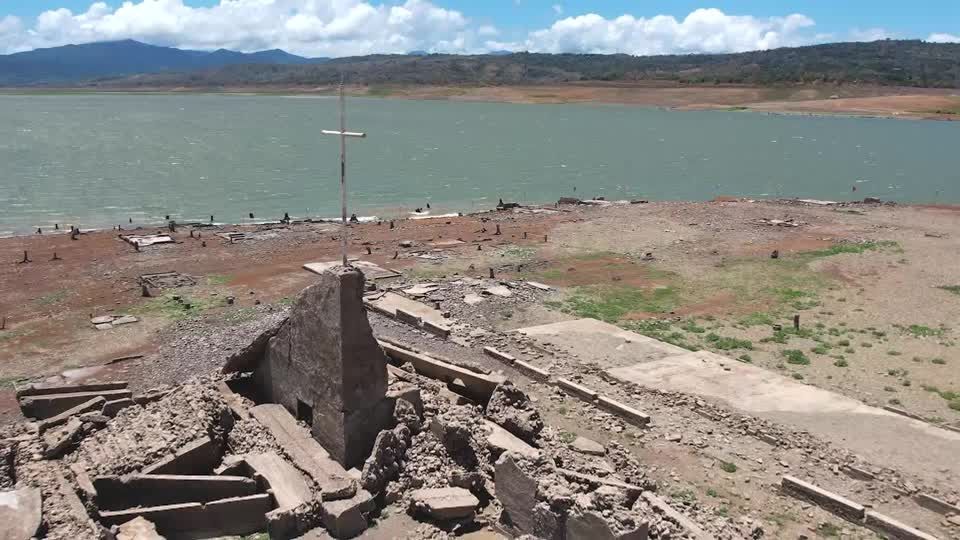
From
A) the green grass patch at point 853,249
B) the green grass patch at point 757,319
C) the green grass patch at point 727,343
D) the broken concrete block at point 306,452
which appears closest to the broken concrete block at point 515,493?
the broken concrete block at point 306,452

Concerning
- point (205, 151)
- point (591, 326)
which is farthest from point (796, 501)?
point (205, 151)

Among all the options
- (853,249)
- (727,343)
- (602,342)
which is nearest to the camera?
(602,342)

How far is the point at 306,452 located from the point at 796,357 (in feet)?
38.6

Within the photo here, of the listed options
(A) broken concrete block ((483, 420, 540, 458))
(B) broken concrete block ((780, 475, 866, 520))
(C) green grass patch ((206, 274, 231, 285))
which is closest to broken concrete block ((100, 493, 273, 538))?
(A) broken concrete block ((483, 420, 540, 458))

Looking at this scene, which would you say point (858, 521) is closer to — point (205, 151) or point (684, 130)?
point (205, 151)

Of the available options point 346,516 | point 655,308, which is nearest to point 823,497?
point 346,516

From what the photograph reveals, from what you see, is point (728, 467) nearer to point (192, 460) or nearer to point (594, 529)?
point (594, 529)

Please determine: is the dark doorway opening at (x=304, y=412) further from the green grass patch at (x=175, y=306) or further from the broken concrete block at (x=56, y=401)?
the green grass patch at (x=175, y=306)

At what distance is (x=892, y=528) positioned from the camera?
36.5 feet

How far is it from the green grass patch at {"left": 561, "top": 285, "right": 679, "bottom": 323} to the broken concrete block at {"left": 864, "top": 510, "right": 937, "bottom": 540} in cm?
1001

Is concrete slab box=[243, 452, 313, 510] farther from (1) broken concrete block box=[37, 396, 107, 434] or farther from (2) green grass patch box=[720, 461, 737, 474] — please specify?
(2) green grass patch box=[720, 461, 737, 474]

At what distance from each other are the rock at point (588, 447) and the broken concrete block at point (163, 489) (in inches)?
196

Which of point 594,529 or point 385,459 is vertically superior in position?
point 594,529

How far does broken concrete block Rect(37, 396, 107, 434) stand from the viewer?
12.3m
